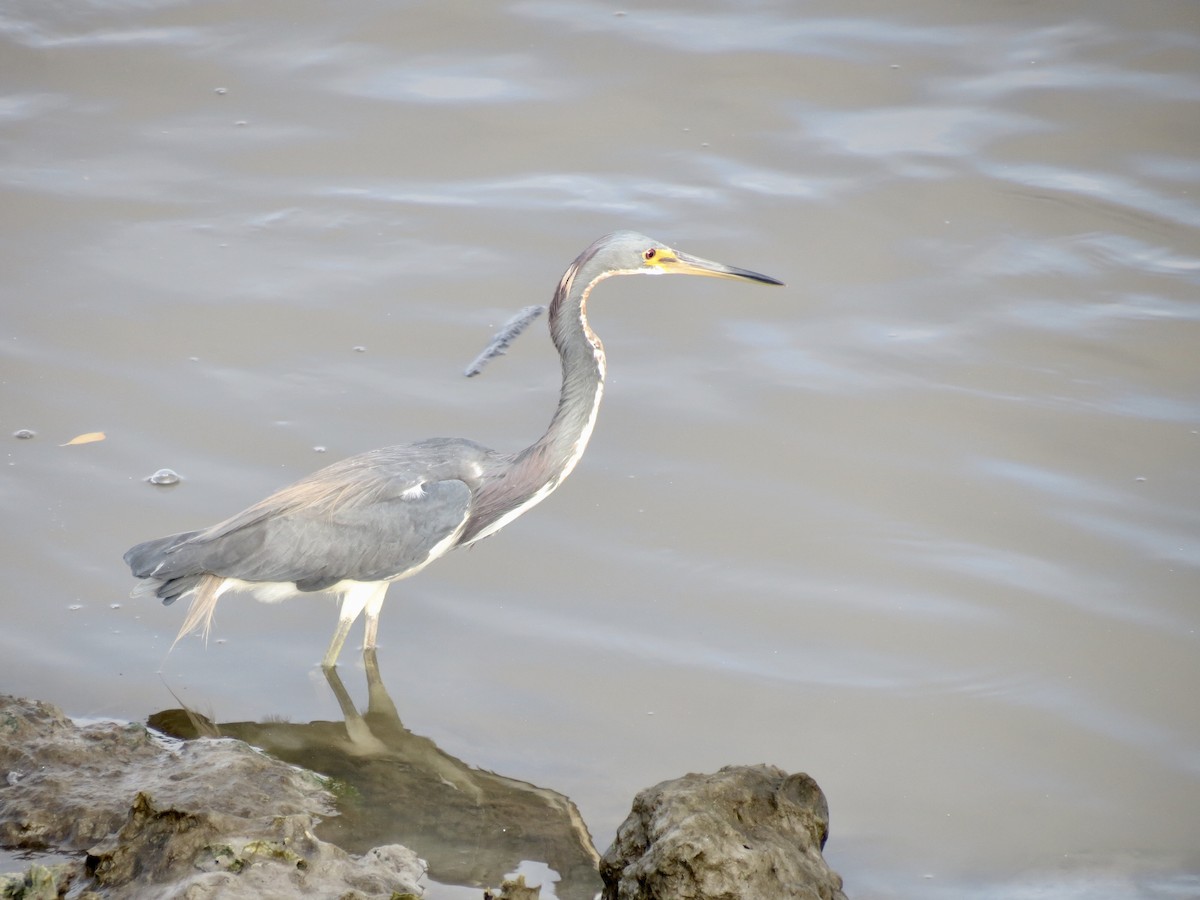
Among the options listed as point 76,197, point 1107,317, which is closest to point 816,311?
point 1107,317

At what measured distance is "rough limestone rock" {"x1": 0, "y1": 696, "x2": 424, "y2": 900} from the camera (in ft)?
12.5

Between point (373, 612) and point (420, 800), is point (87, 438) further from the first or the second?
point (420, 800)

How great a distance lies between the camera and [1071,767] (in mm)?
5543

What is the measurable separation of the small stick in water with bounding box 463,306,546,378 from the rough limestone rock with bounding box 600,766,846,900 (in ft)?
14.7

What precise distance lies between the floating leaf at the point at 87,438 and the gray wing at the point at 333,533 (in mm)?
1733

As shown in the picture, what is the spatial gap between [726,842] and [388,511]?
278cm

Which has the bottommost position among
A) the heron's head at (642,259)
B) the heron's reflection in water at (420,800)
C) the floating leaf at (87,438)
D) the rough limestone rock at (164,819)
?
the heron's reflection in water at (420,800)

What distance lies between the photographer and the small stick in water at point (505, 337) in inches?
321

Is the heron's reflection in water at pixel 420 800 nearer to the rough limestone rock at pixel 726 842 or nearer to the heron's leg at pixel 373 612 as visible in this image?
the heron's leg at pixel 373 612

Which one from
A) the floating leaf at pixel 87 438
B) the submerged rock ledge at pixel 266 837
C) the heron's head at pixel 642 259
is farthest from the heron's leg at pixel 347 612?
the floating leaf at pixel 87 438

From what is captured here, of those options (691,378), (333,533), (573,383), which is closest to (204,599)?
(333,533)

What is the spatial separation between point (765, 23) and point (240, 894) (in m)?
9.74

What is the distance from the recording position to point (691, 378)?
804cm

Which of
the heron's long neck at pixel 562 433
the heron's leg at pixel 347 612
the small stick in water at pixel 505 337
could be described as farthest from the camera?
the small stick in water at pixel 505 337
